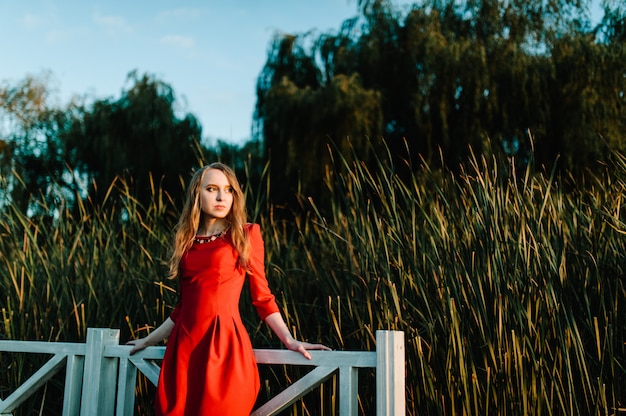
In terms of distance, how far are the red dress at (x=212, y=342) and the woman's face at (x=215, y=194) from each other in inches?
3.2

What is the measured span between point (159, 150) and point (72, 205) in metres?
2.43

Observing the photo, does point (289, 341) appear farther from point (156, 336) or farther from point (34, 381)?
point (34, 381)

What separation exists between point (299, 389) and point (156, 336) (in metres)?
0.49

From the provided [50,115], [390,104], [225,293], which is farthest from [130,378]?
[50,115]

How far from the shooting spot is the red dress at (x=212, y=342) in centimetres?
166

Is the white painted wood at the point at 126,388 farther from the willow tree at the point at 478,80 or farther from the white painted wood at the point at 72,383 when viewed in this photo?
the willow tree at the point at 478,80

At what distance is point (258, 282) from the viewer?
5.91ft

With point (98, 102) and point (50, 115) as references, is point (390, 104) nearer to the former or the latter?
point (98, 102)

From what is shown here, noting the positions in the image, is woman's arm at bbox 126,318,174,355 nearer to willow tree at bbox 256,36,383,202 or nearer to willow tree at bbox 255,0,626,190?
willow tree at bbox 256,36,383,202

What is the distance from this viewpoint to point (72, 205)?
22.3 ft

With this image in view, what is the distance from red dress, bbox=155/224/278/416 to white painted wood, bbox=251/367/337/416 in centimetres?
6

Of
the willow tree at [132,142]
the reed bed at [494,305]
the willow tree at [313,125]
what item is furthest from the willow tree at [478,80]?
the reed bed at [494,305]

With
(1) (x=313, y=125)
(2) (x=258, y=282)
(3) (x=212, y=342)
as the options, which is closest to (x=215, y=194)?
(2) (x=258, y=282)

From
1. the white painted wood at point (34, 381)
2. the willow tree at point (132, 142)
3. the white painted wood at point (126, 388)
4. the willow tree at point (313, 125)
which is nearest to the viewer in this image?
the white painted wood at point (126, 388)
